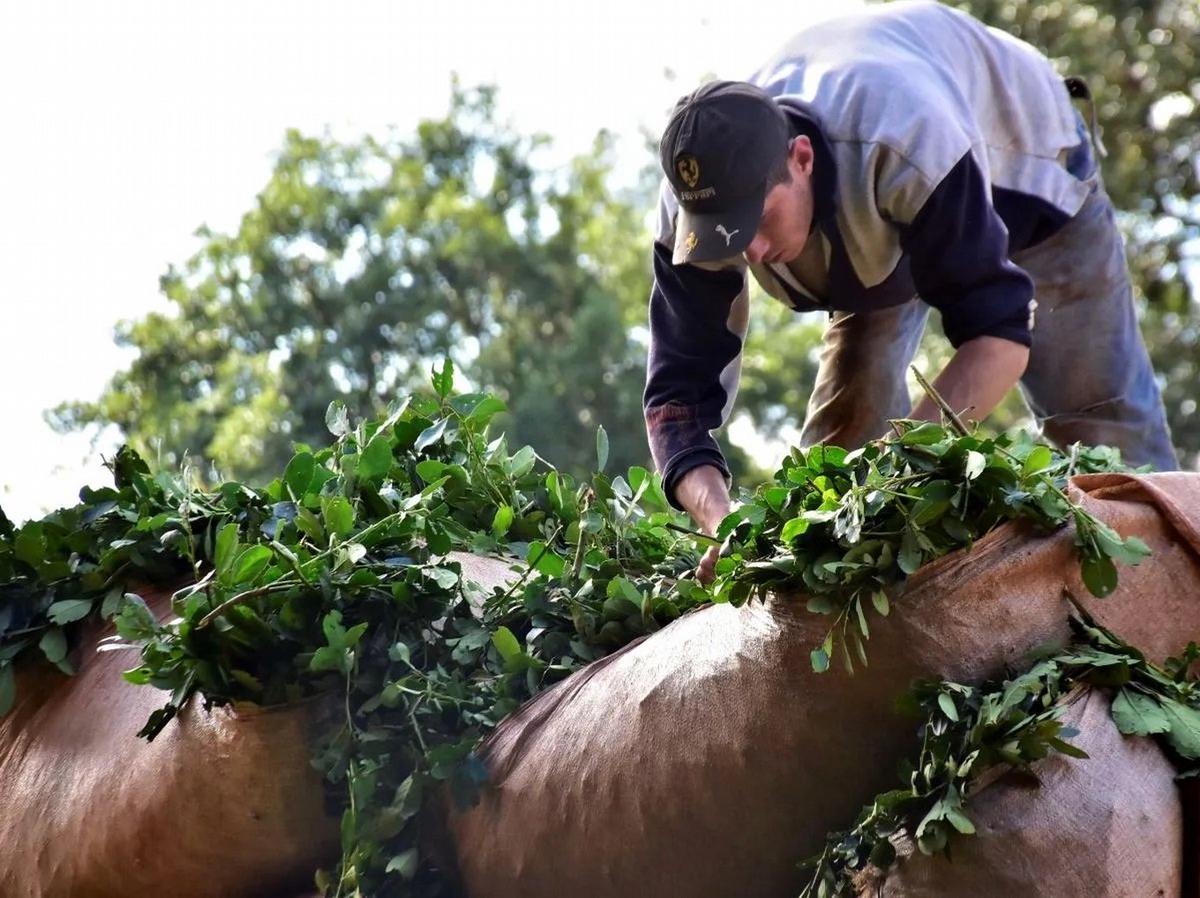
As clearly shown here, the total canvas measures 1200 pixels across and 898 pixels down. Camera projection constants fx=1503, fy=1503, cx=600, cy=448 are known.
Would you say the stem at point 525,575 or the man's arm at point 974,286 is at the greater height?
the stem at point 525,575

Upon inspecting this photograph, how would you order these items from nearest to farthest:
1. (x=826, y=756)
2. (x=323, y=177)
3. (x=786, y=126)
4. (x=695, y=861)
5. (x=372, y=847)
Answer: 1. (x=826, y=756)
2. (x=695, y=861)
3. (x=372, y=847)
4. (x=786, y=126)
5. (x=323, y=177)

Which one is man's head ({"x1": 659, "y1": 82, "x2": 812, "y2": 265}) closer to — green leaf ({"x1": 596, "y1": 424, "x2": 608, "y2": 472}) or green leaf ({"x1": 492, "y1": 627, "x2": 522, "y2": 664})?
green leaf ({"x1": 596, "y1": 424, "x2": 608, "y2": 472})

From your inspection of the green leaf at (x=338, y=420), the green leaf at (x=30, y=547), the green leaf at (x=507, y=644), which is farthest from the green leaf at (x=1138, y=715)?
the green leaf at (x=30, y=547)

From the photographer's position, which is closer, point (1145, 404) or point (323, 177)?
point (1145, 404)

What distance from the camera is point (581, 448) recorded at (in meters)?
19.7

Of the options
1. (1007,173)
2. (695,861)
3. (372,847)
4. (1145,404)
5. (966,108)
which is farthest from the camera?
(1145,404)

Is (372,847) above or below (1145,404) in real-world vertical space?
above

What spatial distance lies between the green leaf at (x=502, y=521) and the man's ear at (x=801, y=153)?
0.86 m

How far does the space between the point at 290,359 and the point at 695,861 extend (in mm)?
21043

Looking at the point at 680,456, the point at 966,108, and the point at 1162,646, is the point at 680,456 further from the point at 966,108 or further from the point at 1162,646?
the point at 1162,646

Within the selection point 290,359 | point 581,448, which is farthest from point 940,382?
point 290,359

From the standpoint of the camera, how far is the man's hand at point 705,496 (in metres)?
2.92

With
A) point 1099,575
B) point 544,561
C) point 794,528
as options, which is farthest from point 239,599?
point 1099,575

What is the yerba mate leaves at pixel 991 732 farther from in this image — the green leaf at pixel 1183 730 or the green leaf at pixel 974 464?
the green leaf at pixel 974 464
